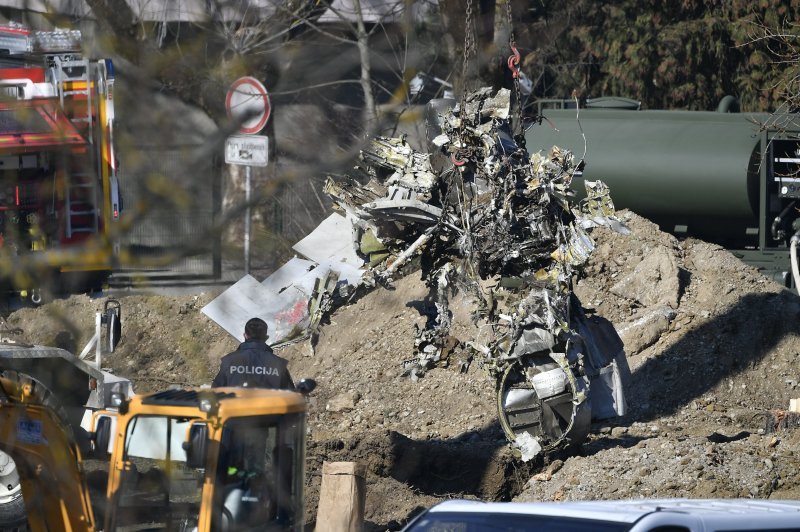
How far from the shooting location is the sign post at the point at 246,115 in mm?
2199

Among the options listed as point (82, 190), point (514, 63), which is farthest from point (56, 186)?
point (514, 63)

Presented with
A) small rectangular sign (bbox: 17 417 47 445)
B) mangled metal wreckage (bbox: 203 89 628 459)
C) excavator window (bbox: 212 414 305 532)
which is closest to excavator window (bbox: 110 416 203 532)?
excavator window (bbox: 212 414 305 532)

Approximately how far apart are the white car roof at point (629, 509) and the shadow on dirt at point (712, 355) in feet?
26.5

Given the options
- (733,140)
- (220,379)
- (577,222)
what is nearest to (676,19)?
(733,140)

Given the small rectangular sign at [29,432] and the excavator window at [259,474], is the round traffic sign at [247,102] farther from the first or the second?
the small rectangular sign at [29,432]

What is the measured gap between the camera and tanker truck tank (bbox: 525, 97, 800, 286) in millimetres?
15180

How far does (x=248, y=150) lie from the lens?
8.83 feet

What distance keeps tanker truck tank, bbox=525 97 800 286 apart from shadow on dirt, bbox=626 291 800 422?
1346 mm

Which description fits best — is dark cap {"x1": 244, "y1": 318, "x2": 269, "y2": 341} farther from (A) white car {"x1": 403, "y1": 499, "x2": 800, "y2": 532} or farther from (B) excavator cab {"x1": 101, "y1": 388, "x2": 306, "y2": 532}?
(A) white car {"x1": 403, "y1": 499, "x2": 800, "y2": 532}

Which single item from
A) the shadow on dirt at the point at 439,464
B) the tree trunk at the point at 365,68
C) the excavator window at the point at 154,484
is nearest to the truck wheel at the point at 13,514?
the excavator window at the point at 154,484

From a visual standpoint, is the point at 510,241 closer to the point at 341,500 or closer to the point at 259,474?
the point at 341,500

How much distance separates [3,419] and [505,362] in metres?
5.34

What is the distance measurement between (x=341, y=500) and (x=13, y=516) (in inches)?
89.2

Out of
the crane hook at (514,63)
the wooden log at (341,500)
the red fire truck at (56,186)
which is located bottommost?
the wooden log at (341,500)
